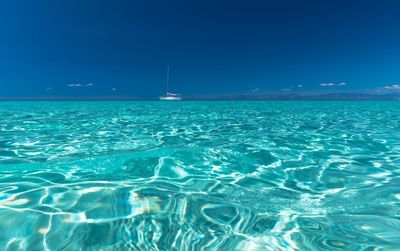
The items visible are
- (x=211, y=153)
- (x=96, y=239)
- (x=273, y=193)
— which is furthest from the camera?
(x=211, y=153)

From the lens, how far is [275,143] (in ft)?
24.9

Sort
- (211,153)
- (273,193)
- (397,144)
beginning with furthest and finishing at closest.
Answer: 1. (397,144)
2. (211,153)
3. (273,193)

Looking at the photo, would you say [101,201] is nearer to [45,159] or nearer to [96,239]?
[96,239]

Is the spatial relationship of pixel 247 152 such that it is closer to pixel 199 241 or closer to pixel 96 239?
pixel 199 241

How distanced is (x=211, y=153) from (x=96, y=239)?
399cm

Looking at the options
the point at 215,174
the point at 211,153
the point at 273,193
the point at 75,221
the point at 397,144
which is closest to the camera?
the point at 75,221

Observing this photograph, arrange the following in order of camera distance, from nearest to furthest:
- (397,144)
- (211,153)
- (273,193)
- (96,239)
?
(96,239), (273,193), (211,153), (397,144)

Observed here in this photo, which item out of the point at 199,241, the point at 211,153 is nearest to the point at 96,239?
the point at 199,241

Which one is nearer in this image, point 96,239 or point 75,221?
point 96,239

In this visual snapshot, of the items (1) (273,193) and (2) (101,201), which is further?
(1) (273,193)

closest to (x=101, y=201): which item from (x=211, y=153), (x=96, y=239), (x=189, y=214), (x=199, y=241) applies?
(x=96, y=239)

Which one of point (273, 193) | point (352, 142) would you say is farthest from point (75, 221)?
point (352, 142)

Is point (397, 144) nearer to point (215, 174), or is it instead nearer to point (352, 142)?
point (352, 142)

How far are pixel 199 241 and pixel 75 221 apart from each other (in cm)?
157
